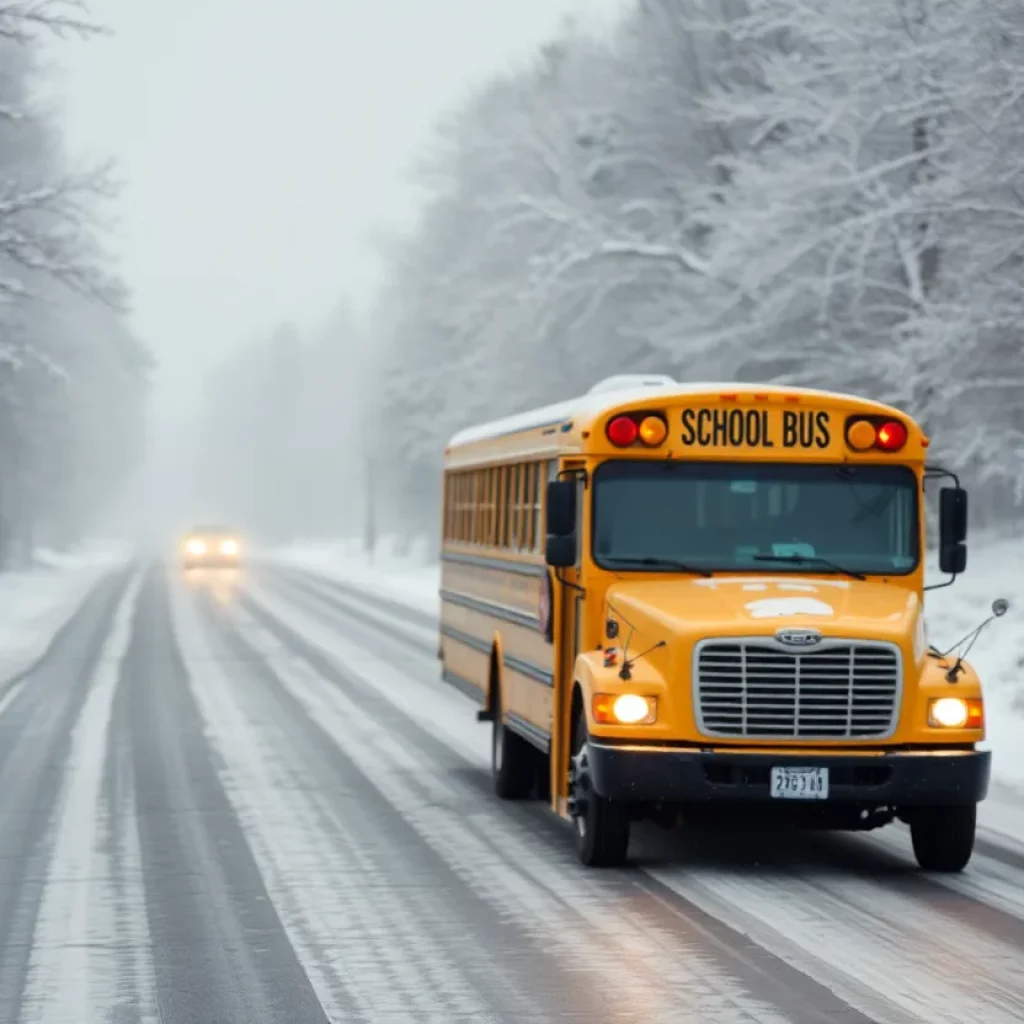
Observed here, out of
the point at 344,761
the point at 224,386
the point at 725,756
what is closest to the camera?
the point at 725,756

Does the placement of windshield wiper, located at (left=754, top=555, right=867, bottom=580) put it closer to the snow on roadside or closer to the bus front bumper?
the bus front bumper

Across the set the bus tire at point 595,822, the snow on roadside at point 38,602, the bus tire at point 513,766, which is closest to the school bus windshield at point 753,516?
the bus tire at point 595,822

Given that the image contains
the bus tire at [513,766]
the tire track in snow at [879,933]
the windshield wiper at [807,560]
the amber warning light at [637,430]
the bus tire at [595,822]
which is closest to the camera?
the tire track in snow at [879,933]

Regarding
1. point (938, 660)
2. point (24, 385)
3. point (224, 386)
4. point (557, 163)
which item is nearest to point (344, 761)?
point (938, 660)

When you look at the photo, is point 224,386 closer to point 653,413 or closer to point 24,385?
point 24,385

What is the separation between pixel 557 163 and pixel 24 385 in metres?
13.3

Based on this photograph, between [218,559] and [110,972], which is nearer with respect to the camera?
[110,972]

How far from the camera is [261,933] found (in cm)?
932

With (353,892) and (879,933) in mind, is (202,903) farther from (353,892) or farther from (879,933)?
(879,933)

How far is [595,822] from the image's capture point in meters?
11.0

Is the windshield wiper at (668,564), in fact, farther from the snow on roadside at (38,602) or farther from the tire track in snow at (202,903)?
the snow on roadside at (38,602)

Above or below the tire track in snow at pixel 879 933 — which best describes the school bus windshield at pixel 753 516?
above

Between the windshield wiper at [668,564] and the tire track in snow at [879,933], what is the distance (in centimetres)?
151

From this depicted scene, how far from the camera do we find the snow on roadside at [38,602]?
95.1 ft
